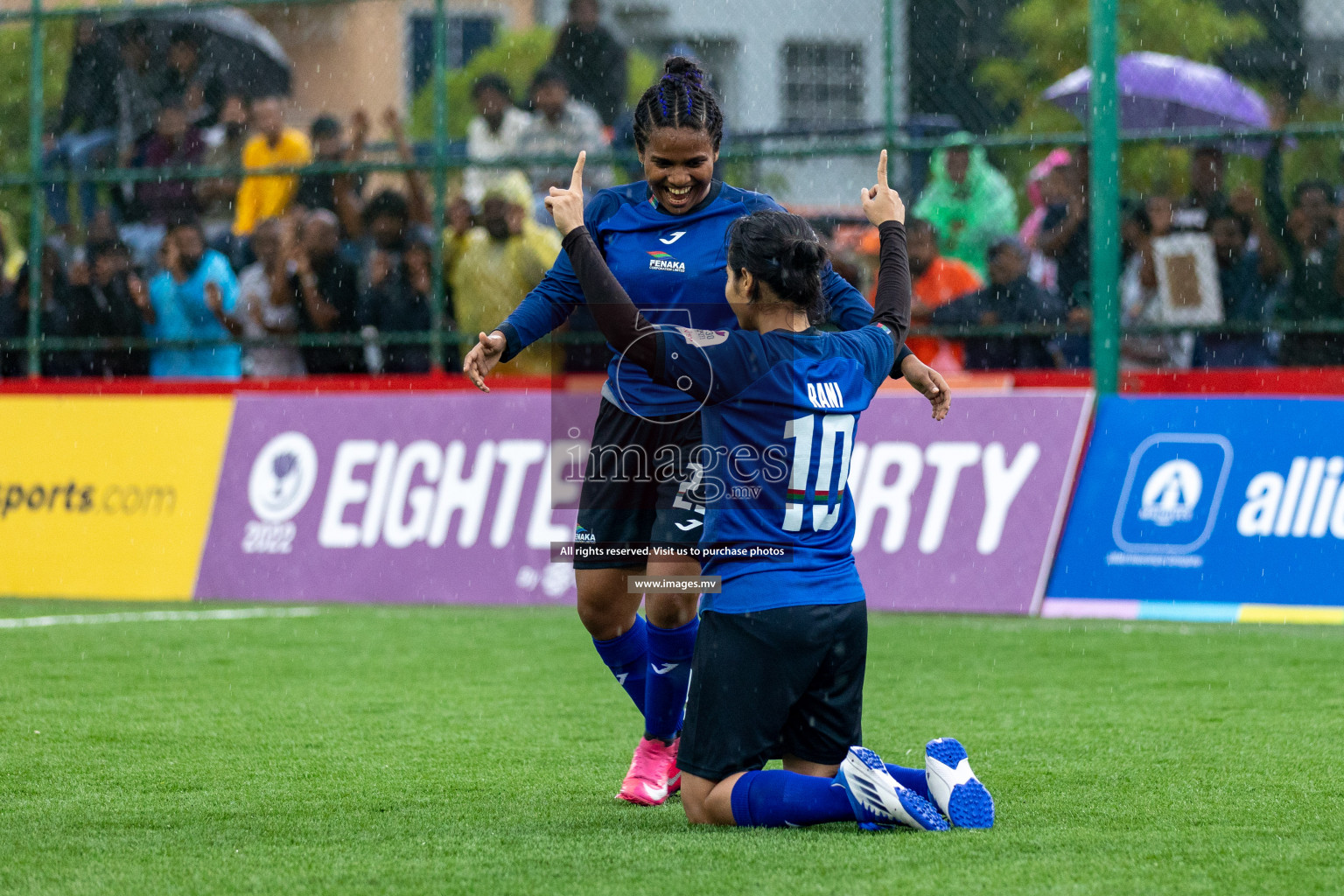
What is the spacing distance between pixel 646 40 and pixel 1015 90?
587 cm

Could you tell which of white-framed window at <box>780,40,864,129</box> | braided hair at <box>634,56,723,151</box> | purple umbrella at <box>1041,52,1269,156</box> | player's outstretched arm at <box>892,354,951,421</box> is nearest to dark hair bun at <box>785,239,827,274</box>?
player's outstretched arm at <box>892,354,951,421</box>

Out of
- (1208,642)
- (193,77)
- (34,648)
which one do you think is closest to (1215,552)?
(1208,642)

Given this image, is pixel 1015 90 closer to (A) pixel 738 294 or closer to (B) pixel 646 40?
(B) pixel 646 40

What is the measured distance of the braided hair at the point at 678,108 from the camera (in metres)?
4.92

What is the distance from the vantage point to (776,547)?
14.3 feet

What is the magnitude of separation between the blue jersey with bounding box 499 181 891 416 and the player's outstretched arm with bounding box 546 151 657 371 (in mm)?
458

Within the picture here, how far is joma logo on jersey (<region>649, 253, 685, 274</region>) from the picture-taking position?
5.07 metres

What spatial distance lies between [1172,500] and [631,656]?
4613 mm

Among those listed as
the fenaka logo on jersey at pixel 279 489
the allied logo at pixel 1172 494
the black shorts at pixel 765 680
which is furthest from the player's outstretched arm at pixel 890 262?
the fenaka logo on jersey at pixel 279 489

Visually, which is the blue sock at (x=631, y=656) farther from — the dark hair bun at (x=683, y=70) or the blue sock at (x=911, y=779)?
the dark hair bun at (x=683, y=70)

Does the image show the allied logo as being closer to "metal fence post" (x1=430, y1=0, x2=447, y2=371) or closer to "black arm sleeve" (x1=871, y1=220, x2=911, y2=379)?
"metal fence post" (x1=430, y1=0, x2=447, y2=371)

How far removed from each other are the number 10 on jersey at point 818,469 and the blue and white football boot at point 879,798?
0.56 meters

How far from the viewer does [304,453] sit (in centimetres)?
1066

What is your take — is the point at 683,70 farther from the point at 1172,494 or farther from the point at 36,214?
the point at 36,214
